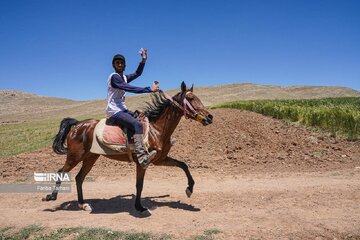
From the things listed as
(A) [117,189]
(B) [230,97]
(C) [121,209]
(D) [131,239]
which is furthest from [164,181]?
(B) [230,97]

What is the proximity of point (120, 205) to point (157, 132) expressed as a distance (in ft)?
6.88

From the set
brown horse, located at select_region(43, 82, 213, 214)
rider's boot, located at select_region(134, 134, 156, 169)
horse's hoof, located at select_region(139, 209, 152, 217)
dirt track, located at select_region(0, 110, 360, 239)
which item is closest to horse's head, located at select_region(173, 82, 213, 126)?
brown horse, located at select_region(43, 82, 213, 214)

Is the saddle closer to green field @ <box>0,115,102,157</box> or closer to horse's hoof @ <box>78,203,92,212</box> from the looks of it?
horse's hoof @ <box>78,203,92,212</box>

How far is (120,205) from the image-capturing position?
26.7ft

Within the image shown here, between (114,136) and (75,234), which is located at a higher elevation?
(114,136)

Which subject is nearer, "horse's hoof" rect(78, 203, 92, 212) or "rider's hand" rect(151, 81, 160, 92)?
"rider's hand" rect(151, 81, 160, 92)

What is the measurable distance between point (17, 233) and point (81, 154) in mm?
2130

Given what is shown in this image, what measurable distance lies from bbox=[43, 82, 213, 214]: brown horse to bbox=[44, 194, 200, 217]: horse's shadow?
0.94ft

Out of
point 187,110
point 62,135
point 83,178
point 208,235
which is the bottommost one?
point 208,235

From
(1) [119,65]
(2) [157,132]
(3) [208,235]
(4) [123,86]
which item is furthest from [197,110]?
(3) [208,235]

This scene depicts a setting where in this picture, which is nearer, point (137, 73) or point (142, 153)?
point (142, 153)

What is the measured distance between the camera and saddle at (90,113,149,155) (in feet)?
23.8

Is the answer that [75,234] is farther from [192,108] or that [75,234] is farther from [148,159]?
[192,108]

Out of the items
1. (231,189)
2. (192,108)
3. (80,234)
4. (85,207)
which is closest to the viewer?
(80,234)
